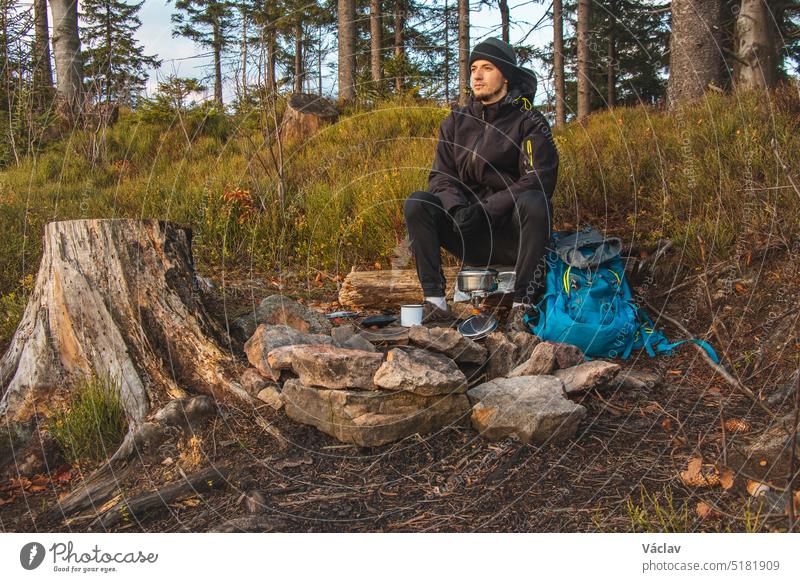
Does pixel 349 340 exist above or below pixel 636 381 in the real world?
above

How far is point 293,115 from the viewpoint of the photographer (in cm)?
896

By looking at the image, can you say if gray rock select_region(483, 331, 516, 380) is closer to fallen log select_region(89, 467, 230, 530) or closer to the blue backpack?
the blue backpack

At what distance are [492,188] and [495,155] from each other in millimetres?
237

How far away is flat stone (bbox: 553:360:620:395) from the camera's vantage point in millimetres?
3025

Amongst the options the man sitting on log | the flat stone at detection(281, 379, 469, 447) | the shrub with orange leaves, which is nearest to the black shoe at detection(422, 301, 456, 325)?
the man sitting on log

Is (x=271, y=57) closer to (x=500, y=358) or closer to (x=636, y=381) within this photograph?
(x=500, y=358)

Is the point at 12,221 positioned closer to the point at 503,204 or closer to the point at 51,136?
the point at 51,136

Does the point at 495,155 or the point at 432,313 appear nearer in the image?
the point at 432,313

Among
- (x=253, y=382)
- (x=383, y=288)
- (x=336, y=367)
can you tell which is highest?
(x=383, y=288)

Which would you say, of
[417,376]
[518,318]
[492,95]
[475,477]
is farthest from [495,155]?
[475,477]

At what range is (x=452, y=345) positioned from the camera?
10.4ft

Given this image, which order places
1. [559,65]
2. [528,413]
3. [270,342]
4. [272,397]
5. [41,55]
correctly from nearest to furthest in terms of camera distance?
[528,413]
[272,397]
[270,342]
[41,55]
[559,65]
